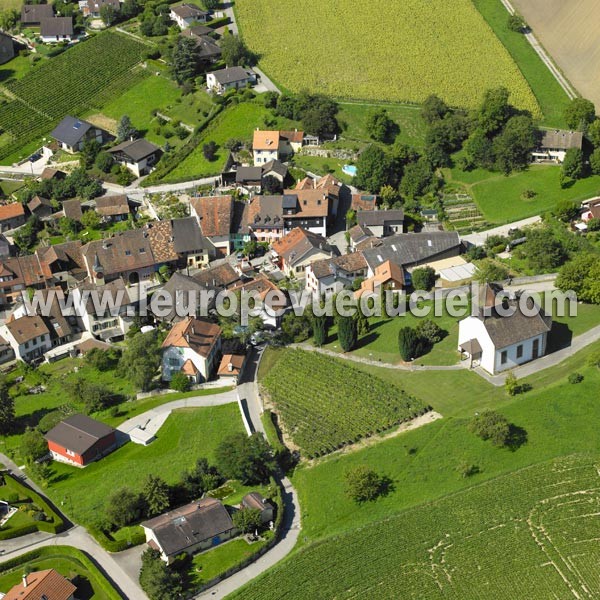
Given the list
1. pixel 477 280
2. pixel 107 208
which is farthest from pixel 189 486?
pixel 107 208

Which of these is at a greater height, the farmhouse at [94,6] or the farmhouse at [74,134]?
the farmhouse at [94,6]

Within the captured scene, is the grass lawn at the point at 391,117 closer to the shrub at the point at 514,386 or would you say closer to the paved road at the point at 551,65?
the paved road at the point at 551,65

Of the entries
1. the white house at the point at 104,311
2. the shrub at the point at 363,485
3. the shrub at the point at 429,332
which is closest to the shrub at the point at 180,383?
the white house at the point at 104,311

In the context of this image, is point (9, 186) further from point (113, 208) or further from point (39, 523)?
point (39, 523)

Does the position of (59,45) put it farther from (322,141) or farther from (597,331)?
(597,331)

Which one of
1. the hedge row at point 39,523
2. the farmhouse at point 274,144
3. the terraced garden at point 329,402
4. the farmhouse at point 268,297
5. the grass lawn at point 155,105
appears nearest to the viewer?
the hedge row at point 39,523

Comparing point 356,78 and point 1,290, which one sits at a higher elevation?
point 356,78

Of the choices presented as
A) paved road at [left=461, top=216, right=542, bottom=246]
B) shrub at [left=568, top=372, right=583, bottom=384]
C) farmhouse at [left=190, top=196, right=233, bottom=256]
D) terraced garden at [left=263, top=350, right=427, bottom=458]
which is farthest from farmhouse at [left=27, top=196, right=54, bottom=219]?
shrub at [left=568, top=372, right=583, bottom=384]

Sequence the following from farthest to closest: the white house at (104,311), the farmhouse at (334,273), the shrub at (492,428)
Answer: the farmhouse at (334,273) → the white house at (104,311) → the shrub at (492,428)
